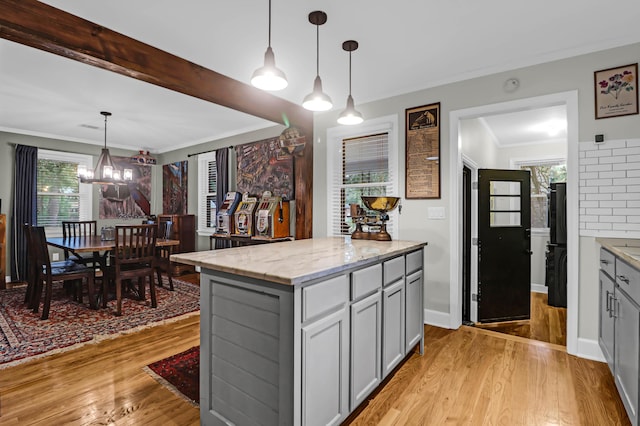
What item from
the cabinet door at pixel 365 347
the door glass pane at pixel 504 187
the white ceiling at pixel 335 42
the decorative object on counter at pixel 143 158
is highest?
the white ceiling at pixel 335 42

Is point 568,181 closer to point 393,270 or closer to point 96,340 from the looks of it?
point 393,270

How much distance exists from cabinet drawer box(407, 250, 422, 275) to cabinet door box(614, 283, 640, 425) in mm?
1197

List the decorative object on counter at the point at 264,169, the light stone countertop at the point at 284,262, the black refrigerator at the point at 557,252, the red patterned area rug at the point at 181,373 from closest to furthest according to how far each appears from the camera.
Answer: the light stone countertop at the point at 284,262
the red patterned area rug at the point at 181,373
the black refrigerator at the point at 557,252
the decorative object on counter at the point at 264,169

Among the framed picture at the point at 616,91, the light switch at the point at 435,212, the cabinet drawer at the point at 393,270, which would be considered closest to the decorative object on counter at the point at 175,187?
the light switch at the point at 435,212

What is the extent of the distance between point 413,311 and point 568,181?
1670mm

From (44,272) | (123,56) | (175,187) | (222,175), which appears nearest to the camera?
(123,56)

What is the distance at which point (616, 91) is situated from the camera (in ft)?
8.36

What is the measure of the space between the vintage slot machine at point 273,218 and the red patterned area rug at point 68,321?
126 centimetres

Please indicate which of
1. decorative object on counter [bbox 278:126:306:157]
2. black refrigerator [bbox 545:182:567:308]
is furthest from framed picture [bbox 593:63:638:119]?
decorative object on counter [bbox 278:126:306:157]

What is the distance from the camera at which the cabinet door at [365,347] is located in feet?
5.86

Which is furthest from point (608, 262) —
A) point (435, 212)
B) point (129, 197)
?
point (129, 197)

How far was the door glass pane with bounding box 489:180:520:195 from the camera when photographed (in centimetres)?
371

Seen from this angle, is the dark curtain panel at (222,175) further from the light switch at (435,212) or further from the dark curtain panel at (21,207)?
the light switch at (435,212)

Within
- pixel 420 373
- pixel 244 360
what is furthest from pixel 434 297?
pixel 244 360
